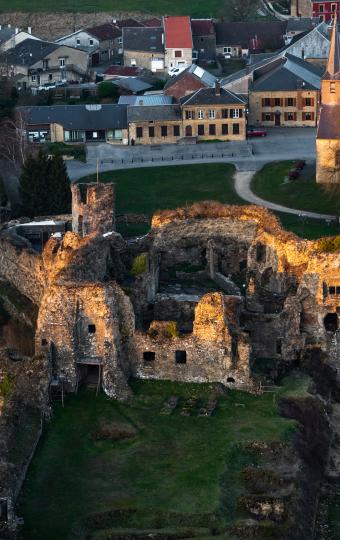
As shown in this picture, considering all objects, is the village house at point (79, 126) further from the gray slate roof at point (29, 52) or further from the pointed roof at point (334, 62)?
the gray slate roof at point (29, 52)

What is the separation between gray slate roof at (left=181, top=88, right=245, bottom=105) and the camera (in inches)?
3888

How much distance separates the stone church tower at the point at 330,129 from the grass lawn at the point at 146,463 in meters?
30.8

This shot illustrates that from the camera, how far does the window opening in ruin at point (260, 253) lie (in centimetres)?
6394

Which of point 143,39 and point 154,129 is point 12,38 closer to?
point 143,39

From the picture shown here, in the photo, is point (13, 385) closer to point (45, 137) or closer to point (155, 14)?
point (45, 137)

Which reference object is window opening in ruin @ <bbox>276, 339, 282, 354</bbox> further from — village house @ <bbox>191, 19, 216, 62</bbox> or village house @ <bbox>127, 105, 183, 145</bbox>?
village house @ <bbox>191, 19, 216, 62</bbox>

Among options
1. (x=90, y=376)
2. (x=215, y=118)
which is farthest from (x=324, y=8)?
(x=90, y=376)

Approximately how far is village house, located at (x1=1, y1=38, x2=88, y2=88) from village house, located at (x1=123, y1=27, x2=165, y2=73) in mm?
3735

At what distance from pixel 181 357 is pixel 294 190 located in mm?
30022

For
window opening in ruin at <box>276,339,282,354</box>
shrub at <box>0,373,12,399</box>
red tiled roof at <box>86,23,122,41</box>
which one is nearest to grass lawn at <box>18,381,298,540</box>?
shrub at <box>0,373,12,399</box>

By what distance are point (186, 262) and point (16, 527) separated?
2350cm

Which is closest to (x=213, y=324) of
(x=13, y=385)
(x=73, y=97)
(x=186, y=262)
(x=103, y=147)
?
(x=13, y=385)

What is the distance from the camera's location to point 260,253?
64125 millimetres

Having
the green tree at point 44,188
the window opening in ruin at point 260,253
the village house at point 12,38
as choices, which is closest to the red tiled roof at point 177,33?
the village house at point 12,38
